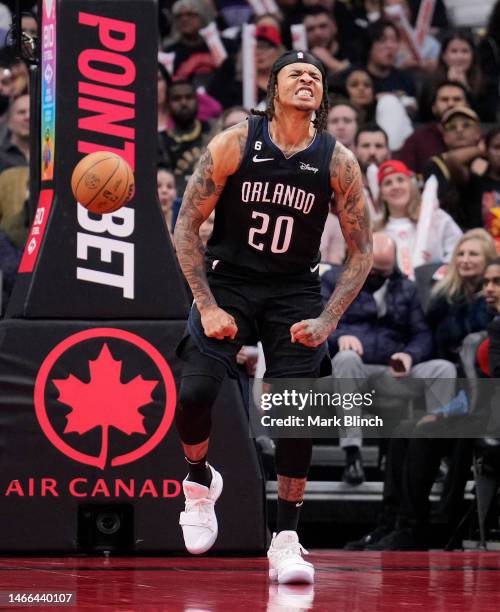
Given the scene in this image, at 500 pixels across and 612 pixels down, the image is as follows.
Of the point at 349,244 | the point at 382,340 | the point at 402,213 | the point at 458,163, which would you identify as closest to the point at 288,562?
the point at 349,244

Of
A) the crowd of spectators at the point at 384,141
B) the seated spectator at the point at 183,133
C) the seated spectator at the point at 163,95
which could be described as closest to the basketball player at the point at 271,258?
the crowd of spectators at the point at 384,141

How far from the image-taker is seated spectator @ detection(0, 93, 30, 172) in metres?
9.71

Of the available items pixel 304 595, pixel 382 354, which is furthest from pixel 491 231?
pixel 304 595

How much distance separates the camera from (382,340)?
26.5 feet

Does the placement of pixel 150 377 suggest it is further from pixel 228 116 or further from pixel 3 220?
pixel 228 116

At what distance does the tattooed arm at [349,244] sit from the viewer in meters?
4.75

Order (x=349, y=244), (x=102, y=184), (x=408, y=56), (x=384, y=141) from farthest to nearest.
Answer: (x=408, y=56) < (x=384, y=141) < (x=102, y=184) < (x=349, y=244)

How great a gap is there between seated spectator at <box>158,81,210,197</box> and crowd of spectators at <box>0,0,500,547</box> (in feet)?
0.04

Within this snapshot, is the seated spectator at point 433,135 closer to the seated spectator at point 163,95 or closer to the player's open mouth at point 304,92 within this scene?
the seated spectator at point 163,95

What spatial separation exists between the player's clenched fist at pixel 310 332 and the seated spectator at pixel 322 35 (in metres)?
6.91

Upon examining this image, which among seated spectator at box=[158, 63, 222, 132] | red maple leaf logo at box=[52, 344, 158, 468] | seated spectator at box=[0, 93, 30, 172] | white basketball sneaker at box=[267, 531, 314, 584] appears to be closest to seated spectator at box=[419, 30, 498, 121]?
seated spectator at box=[158, 63, 222, 132]

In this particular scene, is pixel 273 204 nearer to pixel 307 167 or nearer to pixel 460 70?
pixel 307 167

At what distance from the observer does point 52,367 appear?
5.95 m

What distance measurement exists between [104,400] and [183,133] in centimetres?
482
